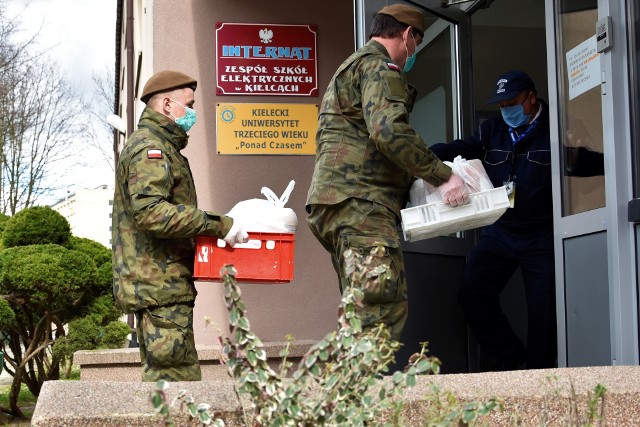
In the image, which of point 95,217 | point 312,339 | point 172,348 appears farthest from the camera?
point 95,217

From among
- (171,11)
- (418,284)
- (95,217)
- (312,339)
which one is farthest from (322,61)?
(95,217)

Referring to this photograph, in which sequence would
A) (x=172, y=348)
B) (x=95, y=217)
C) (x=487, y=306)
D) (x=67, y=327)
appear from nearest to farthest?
(x=172, y=348) → (x=487, y=306) → (x=67, y=327) → (x=95, y=217)

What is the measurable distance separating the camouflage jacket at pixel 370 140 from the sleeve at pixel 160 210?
1.50ft

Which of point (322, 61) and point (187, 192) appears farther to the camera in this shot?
point (322, 61)

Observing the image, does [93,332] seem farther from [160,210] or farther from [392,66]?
[392,66]

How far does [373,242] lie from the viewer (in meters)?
4.52

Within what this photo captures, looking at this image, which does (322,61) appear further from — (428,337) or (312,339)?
(428,337)

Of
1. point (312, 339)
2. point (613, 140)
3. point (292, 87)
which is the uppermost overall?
point (292, 87)

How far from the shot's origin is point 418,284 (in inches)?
251

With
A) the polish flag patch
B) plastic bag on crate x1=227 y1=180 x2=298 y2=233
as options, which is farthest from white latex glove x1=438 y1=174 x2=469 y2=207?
Result: the polish flag patch

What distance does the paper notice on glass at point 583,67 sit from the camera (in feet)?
16.3

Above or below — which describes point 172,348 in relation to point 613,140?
below

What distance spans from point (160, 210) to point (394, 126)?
1.01 meters

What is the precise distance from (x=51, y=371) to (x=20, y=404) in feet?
1.62
